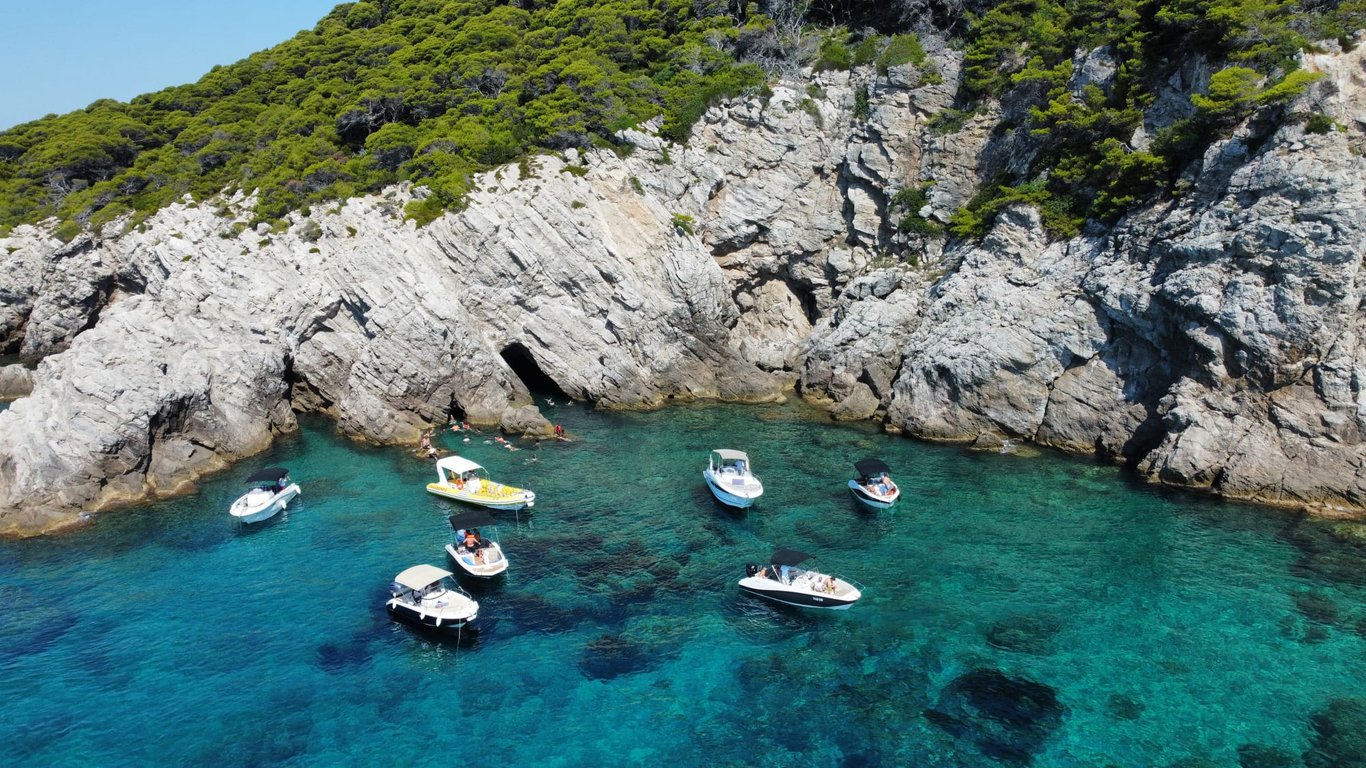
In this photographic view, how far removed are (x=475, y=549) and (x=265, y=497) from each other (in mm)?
13303

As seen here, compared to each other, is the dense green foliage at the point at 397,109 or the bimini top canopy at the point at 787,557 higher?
the dense green foliage at the point at 397,109

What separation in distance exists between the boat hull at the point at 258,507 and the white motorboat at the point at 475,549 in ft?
34.3

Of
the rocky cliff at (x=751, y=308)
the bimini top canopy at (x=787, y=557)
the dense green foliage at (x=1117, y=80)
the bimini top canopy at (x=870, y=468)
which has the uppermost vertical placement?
the dense green foliage at (x=1117, y=80)

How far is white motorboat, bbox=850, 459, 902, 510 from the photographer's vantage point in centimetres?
3547

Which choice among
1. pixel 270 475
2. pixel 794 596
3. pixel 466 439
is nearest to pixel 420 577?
pixel 794 596

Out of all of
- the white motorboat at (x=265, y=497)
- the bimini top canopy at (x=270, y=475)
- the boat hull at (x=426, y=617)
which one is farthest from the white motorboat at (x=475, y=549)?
the bimini top canopy at (x=270, y=475)

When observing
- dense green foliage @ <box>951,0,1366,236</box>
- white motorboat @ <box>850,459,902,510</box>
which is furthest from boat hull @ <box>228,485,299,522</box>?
dense green foliage @ <box>951,0,1366,236</box>

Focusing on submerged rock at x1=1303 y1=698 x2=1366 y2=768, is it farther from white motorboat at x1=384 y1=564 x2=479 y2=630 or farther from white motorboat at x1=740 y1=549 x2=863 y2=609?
white motorboat at x1=384 y1=564 x2=479 y2=630

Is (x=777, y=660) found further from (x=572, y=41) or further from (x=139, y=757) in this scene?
(x=572, y=41)

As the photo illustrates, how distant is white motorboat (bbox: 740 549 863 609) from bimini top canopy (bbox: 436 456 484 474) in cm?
1651

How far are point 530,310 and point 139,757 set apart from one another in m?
34.3

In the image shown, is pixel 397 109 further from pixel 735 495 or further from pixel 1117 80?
pixel 1117 80

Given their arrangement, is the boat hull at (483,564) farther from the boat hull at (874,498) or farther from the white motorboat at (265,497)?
the boat hull at (874,498)

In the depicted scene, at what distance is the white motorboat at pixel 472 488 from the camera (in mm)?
36156
